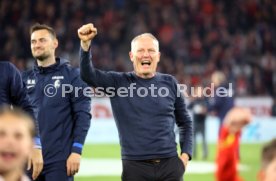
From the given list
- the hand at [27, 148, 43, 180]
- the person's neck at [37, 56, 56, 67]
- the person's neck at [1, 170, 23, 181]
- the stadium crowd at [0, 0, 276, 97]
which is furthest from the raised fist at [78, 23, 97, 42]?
the stadium crowd at [0, 0, 276, 97]

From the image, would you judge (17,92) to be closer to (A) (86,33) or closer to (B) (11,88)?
(B) (11,88)

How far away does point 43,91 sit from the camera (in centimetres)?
705

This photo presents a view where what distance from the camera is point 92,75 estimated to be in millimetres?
6352

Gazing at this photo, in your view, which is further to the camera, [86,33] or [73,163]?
[73,163]

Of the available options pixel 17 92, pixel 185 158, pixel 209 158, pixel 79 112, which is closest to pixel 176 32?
pixel 209 158

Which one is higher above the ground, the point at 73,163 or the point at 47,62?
the point at 47,62

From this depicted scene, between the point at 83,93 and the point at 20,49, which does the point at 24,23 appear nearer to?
the point at 20,49

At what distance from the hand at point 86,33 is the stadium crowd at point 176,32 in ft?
58.5

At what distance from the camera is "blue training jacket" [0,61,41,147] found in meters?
5.91

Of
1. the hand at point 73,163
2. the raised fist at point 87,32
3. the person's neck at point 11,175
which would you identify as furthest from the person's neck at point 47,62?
the person's neck at point 11,175

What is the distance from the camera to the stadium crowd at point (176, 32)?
25.2 m

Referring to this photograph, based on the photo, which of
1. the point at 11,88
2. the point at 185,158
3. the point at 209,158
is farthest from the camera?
the point at 209,158

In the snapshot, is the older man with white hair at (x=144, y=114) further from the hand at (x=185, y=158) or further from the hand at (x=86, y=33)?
the hand at (x=86, y=33)

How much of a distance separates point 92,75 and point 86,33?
46 cm
